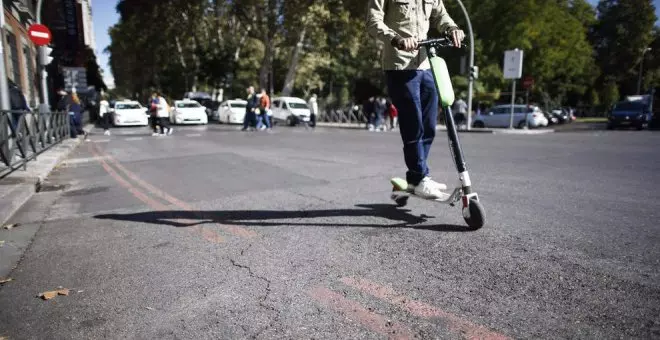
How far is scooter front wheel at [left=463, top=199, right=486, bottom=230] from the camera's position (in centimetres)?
318

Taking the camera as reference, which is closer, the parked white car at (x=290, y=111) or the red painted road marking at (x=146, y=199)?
the red painted road marking at (x=146, y=199)

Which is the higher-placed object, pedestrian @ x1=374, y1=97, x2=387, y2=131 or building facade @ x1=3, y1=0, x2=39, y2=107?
building facade @ x1=3, y1=0, x2=39, y2=107

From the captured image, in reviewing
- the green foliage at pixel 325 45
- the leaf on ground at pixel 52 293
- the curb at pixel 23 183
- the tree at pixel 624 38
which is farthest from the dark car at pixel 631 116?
the tree at pixel 624 38

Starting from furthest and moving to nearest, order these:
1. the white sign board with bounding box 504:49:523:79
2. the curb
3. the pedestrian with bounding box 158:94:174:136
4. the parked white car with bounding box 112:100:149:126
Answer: the parked white car with bounding box 112:100:149:126, the white sign board with bounding box 504:49:523:79, the pedestrian with bounding box 158:94:174:136, the curb

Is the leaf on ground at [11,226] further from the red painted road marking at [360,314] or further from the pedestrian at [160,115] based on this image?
the pedestrian at [160,115]

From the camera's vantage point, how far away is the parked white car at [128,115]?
24.5 m

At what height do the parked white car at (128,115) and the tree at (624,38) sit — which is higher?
the tree at (624,38)

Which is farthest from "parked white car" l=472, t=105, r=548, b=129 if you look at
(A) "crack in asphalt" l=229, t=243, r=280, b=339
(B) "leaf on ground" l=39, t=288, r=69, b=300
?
(B) "leaf on ground" l=39, t=288, r=69, b=300

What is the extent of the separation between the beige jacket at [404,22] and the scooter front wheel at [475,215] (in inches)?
46.5

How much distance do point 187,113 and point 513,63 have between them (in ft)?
58.4

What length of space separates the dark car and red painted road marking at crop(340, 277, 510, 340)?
27136 millimetres

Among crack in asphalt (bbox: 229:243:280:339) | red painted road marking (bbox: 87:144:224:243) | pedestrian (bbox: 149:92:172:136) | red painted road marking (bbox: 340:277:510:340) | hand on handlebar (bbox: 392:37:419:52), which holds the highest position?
hand on handlebar (bbox: 392:37:419:52)

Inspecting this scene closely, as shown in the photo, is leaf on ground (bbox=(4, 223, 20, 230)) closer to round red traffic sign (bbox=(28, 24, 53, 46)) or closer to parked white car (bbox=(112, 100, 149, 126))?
round red traffic sign (bbox=(28, 24, 53, 46))

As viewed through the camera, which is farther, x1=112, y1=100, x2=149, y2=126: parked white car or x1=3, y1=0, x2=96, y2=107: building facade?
x1=112, y1=100, x2=149, y2=126: parked white car
